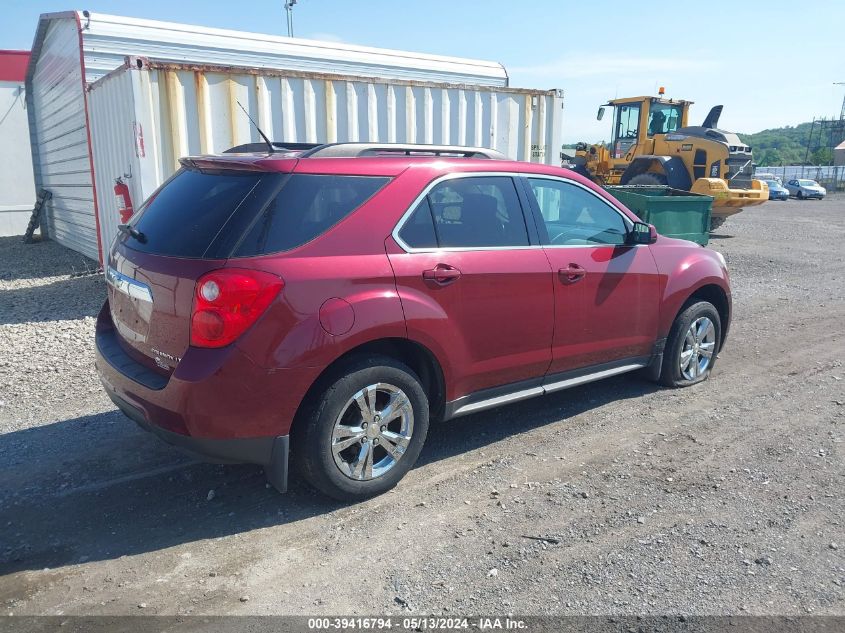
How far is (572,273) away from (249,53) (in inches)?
336

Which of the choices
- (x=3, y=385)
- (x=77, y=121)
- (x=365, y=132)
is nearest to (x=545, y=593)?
(x=3, y=385)

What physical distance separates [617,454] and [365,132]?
6006 mm

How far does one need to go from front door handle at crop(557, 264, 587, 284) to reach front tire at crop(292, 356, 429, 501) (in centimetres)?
126

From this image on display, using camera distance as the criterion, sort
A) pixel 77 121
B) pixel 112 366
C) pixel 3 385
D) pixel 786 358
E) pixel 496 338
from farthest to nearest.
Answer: pixel 77 121 < pixel 786 358 < pixel 3 385 < pixel 496 338 < pixel 112 366

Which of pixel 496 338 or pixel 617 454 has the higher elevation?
pixel 496 338

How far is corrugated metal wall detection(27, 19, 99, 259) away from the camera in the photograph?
440 inches

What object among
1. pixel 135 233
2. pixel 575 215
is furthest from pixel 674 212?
pixel 135 233

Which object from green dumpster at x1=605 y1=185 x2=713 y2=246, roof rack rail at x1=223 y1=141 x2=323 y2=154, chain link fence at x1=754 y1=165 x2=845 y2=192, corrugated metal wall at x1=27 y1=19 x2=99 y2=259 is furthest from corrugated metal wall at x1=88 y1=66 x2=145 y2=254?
chain link fence at x1=754 y1=165 x2=845 y2=192

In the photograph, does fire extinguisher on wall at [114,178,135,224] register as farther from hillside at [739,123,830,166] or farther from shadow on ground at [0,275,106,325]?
hillside at [739,123,830,166]

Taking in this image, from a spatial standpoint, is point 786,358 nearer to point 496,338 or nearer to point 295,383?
point 496,338

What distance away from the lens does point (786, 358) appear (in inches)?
265

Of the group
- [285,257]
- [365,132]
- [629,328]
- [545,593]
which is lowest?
[545,593]

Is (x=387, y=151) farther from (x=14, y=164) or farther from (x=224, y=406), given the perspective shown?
(x=14, y=164)

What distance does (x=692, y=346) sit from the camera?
18.9ft
